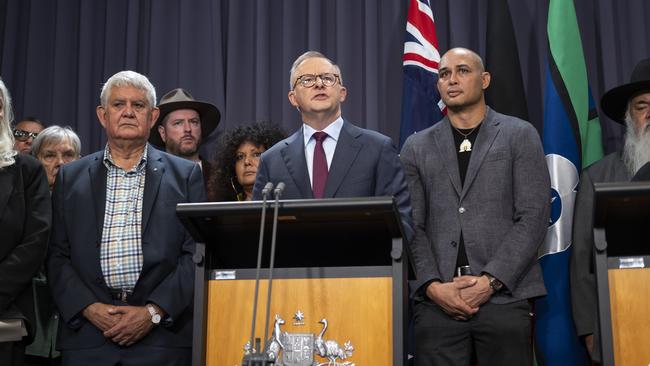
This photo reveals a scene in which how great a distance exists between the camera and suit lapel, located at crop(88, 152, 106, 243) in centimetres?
301

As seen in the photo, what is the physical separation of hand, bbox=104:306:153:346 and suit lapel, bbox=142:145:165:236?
31 cm

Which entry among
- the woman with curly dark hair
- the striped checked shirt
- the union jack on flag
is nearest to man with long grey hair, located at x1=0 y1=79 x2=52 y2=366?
the striped checked shirt

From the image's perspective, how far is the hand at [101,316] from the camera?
9.21 feet

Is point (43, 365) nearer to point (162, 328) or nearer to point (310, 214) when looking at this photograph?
point (162, 328)

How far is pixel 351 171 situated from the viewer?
2.94 meters

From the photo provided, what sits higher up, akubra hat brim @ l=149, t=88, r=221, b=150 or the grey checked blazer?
akubra hat brim @ l=149, t=88, r=221, b=150

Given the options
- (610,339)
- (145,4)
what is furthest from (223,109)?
(610,339)

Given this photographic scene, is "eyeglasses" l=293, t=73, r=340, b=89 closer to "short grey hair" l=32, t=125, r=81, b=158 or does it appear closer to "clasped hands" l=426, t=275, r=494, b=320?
"clasped hands" l=426, t=275, r=494, b=320

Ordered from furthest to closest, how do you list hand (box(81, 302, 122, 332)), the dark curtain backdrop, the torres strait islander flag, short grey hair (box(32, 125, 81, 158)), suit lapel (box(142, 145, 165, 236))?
1. the dark curtain backdrop
2. short grey hair (box(32, 125, 81, 158))
3. the torres strait islander flag
4. suit lapel (box(142, 145, 165, 236))
5. hand (box(81, 302, 122, 332))

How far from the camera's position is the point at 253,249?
242 centimetres

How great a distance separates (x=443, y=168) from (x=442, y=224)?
0.83ft

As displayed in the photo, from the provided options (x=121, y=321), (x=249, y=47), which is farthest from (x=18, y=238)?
(x=249, y=47)

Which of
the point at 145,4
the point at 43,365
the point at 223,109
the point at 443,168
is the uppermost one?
the point at 145,4

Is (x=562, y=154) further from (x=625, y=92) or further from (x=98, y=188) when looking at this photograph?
(x=98, y=188)
